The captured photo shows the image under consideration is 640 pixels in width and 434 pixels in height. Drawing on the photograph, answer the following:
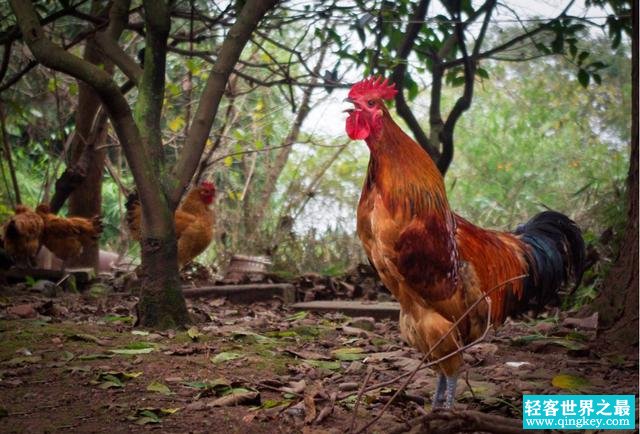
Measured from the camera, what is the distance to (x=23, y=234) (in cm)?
699

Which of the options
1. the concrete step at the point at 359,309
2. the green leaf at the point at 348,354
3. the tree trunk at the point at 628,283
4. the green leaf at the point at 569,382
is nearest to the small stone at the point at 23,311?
the green leaf at the point at 348,354

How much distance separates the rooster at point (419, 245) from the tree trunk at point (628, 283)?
3.43ft

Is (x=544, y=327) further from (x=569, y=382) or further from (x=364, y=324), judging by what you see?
(x=569, y=382)

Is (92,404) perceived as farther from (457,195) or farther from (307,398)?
(457,195)

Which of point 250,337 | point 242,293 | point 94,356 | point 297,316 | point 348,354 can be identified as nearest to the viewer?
point 94,356

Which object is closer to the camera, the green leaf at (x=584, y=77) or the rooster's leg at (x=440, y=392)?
the rooster's leg at (x=440, y=392)

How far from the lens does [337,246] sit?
28.7ft

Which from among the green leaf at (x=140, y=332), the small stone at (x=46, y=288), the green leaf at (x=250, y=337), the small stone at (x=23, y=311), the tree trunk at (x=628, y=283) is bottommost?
the green leaf at (x=250, y=337)

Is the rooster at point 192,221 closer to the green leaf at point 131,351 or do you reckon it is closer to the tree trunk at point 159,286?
the tree trunk at point 159,286

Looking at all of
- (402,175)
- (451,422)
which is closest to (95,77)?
(402,175)

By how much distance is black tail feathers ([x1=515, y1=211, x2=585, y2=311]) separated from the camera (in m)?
3.81

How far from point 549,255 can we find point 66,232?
202 inches

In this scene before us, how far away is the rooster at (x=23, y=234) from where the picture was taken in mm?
6945

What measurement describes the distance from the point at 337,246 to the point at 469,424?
6.57m
